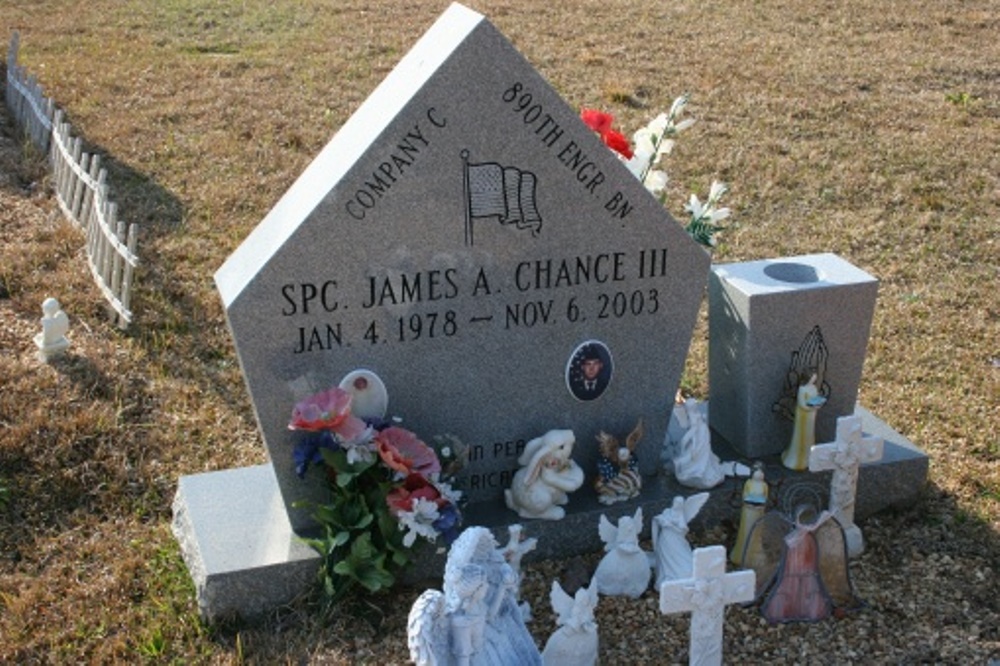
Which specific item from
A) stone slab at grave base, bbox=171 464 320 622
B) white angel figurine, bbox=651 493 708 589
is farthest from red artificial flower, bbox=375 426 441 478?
white angel figurine, bbox=651 493 708 589

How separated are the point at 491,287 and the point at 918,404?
2.61 metres

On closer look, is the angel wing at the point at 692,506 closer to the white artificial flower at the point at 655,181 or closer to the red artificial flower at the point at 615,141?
the white artificial flower at the point at 655,181

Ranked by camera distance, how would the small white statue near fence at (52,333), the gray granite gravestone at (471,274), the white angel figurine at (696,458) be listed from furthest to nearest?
the small white statue near fence at (52,333) → the white angel figurine at (696,458) → the gray granite gravestone at (471,274)

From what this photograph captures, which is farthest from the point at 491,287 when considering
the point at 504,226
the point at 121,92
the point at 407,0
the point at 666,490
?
the point at 407,0

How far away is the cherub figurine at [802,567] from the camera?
16.6ft

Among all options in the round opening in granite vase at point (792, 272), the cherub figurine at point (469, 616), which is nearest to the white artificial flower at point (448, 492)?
the cherub figurine at point (469, 616)

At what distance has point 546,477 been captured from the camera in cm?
539

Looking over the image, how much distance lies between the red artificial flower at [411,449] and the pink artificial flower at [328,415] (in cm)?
10

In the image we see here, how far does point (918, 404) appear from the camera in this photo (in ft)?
22.2

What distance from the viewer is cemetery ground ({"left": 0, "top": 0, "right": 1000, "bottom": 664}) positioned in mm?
5148

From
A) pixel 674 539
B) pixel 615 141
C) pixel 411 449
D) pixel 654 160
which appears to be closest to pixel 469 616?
pixel 411 449

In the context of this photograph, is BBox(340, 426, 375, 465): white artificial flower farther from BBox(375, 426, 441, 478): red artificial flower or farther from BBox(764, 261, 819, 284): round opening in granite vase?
BBox(764, 261, 819, 284): round opening in granite vase

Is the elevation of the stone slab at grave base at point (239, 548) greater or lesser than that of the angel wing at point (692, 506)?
lesser

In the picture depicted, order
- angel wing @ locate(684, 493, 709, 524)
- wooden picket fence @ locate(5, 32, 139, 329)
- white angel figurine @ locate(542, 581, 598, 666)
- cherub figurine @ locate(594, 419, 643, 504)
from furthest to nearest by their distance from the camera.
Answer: wooden picket fence @ locate(5, 32, 139, 329), cherub figurine @ locate(594, 419, 643, 504), angel wing @ locate(684, 493, 709, 524), white angel figurine @ locate(542, 581, 598, 666)
